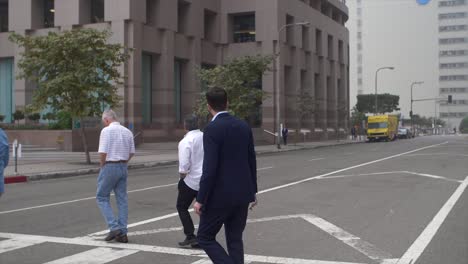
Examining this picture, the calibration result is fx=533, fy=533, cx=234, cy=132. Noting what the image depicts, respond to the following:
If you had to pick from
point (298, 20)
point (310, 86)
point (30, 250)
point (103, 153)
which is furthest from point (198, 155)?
point (310, 86)

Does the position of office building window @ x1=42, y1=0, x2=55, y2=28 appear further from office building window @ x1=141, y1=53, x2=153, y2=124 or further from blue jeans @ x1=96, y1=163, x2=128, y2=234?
blue jeans @ x1=96, y1=163, x2=128, y2=234

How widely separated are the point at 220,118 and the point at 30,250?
3.80 m

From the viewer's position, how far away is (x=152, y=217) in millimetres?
9492

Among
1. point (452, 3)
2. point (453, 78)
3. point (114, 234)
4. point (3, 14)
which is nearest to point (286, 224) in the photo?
point (114, 234)

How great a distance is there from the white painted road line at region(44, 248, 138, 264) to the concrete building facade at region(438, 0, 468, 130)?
451 feet

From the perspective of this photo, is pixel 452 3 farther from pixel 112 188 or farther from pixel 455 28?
pixel 112 188

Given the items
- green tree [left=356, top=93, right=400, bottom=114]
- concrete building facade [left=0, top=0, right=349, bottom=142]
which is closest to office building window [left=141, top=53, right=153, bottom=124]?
concrete building facade [left=0, top=0, right=349, bottom=142]

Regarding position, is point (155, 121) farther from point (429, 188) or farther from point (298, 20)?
point (429, 188)

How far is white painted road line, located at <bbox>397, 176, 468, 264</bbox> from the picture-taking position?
21.9 ft

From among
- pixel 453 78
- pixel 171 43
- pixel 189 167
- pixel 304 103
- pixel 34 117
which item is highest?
pixel 453 78

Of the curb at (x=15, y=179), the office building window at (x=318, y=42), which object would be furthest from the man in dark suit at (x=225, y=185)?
the office building window at (x=318, y=42)

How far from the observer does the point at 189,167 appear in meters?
6.78

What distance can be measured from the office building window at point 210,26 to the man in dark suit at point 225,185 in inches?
1672

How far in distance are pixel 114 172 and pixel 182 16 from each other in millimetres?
35634
